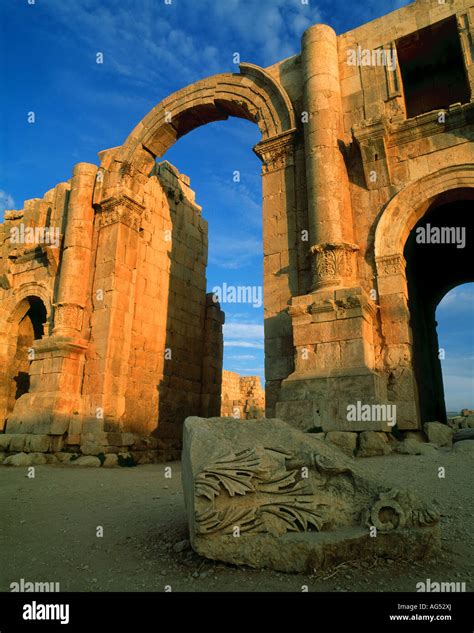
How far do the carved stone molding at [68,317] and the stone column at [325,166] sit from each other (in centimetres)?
549

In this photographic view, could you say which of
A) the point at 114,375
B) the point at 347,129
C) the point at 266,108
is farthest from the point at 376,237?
the point at 114,375

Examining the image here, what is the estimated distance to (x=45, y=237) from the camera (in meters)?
10.7

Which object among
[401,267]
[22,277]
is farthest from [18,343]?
[401,267]

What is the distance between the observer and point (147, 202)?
11.2m

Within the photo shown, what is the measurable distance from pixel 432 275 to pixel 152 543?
11.6 meters

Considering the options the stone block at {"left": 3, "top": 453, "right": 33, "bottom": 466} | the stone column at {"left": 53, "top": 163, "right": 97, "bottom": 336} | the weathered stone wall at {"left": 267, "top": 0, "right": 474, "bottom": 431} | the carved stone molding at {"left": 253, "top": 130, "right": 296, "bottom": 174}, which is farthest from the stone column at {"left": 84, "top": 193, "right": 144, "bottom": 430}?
the weathered stone wall at {"left": 267, "top": 0, "right": 474, "bottom": 431}

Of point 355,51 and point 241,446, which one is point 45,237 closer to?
point 355,51

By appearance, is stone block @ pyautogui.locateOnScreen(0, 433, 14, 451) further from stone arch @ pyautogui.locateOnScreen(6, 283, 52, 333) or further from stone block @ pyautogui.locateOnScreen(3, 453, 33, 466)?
stone arch @ pyautogui.locateOnScreen(6, 283, 52, 333)

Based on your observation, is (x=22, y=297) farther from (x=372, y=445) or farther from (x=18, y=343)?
(x=372, y=445)

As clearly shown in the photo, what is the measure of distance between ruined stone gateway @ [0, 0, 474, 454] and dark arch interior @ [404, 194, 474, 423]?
0.24 ft

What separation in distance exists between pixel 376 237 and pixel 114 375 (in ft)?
19.4

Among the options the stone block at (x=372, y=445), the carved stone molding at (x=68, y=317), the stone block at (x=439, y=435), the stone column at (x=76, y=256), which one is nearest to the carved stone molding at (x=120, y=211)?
the stone column at (x=76, y=256)

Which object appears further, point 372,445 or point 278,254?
point 278,254

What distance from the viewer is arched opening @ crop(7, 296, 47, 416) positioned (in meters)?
12.1
